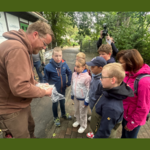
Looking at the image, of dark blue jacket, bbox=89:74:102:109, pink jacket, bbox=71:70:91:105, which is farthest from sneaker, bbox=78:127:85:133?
dark blue jacket, bbox=89:74:102:109

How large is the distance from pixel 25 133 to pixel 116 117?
1366 mm

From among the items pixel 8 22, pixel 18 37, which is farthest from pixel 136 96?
pixel 8 22

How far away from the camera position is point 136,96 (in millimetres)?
1479

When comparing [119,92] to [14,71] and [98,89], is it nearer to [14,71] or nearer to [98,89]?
[98,89]

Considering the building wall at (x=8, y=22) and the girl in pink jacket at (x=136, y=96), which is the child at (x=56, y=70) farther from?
the building wall at (x=8, y=22)

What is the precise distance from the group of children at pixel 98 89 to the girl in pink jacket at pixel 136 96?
207mm

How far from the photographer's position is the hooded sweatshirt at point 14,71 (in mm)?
1107

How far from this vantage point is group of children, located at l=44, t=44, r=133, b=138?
1.28 metres

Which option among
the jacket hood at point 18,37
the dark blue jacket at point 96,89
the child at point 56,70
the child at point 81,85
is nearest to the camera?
the jacket hood at point 18,37

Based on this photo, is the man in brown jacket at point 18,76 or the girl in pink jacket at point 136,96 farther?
the girl in pink jacket at point 136,96

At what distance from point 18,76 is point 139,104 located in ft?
5.20

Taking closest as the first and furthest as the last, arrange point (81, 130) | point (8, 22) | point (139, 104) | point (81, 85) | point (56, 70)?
point (139, 104), point (81, 85), point (56, 70), point (81, 130), point (8, 22)

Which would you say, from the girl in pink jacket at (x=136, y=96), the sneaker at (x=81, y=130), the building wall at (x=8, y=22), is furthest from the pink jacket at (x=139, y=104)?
the building wall at (x=8, y=22)

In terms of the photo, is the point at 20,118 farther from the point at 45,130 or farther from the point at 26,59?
the point at 45,130
